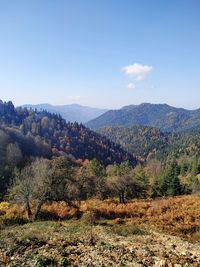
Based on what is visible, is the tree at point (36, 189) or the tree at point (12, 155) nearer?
the tree at point (36, 189)

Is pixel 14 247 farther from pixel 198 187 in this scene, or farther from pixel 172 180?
pixel 198 187

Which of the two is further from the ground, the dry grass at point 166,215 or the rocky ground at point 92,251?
the rocky ground at point 92,251

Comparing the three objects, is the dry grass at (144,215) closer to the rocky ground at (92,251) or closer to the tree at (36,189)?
the tree at (36,189)

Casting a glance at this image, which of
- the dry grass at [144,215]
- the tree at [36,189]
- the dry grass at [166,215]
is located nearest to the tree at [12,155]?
the dry grass at [144,215]

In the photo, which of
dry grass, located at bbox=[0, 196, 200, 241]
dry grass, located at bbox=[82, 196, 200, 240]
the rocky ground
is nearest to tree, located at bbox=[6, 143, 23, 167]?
dry grass, located at bbox=[0, 196, 200, 241]

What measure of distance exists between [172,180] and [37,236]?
223 ft

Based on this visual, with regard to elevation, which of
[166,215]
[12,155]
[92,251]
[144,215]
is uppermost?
[92,251]

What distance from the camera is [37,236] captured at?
20906mm

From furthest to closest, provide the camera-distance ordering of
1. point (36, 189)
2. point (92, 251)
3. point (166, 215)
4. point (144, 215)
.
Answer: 1. point (144, 215)
2. point (166, 215)
3. point (36, 189)
4. point (92, 251)

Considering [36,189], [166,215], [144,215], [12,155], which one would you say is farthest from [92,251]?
[12,155]

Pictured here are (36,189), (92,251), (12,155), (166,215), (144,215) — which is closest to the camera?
(92,251)

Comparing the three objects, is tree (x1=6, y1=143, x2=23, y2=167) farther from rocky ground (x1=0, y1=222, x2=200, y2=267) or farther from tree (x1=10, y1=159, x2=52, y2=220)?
rocky ground (x1=0, y1=222, x2=200, y2=267)

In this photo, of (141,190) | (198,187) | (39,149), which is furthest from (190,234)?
(39,149)

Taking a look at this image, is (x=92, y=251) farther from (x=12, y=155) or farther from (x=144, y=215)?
(x=12, y=155)
